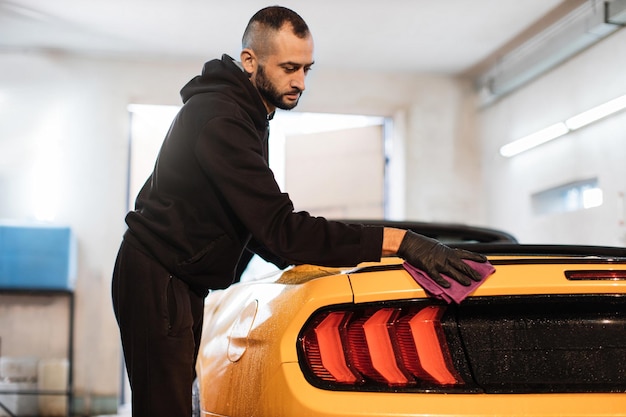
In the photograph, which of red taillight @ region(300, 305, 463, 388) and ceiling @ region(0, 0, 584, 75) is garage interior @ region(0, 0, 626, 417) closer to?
ceiling @ region(0, 0, 584, 75)

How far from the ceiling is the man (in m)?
5.21

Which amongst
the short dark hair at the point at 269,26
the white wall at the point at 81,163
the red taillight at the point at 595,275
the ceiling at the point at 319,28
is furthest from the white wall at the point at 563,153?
the short dark hair at the point at 269,26

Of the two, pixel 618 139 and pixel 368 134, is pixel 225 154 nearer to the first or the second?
pixel 618 139

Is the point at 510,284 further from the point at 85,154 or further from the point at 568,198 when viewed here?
the point at 85,154

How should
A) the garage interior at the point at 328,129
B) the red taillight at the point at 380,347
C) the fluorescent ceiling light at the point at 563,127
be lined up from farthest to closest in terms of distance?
the garage interior at the point at 328,129
the fluorescent ceiling light at the point at 563,127
the red taillight at the point at 380,347

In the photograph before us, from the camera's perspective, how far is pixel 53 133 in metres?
8.75

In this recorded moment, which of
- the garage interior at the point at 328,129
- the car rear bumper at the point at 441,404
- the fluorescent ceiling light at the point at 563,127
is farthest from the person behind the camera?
the garage interior at the point at 328,129

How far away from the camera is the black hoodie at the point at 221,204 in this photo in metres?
1.95

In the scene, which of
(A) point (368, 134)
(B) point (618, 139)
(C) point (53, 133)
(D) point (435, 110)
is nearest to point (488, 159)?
(D) point (435, 110)

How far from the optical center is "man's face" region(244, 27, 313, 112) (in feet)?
6.91

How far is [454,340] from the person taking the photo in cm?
186

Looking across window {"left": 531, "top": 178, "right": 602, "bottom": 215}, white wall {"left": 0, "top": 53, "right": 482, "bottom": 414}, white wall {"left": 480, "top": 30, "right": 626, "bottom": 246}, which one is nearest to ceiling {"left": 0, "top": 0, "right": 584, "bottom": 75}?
white wall {"left": 0, "top": 53, "right": 482, "bottom": 414}

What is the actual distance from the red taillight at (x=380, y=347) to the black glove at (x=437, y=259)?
95 mm

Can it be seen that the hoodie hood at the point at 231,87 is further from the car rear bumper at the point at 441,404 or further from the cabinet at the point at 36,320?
the cabinet at the point at 36,320
